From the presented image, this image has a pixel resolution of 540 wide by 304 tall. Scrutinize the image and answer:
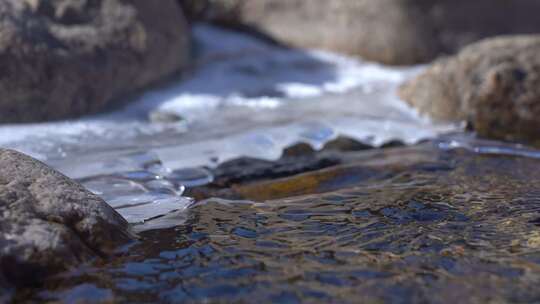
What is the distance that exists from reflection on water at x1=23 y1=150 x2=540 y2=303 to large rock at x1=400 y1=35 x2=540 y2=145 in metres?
1.87

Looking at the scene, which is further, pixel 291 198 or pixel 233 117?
pixel 233 117

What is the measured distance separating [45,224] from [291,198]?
1.22 metres

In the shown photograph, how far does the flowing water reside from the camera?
7.89ft

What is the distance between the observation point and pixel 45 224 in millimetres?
2592

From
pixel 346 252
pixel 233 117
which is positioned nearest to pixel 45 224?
pixel 346 252

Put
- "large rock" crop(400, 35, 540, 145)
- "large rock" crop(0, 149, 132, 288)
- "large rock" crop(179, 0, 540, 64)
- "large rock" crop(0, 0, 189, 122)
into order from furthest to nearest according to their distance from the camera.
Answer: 1. "large rock" crop(179, 0, 540, 64)
2. "large rock" crop(400, 35, 540, 145)
3. "large rock" crop(0, 0, 189, 122)
4. "large rock" crop(0, 149, 132, 288)

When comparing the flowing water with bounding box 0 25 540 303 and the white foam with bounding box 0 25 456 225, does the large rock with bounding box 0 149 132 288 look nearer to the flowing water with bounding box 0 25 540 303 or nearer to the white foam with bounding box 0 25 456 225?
the flowing water with bounding box 0 25 540 303

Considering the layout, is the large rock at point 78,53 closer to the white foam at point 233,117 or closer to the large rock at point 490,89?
the white foam at point 233,117

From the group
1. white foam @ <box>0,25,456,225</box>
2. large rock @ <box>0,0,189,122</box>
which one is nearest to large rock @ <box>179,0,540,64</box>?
white foam @ <box>0,25,456,225</box>

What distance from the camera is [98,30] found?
5.31 metres

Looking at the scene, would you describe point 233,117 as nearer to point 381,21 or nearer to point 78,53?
point 78,53

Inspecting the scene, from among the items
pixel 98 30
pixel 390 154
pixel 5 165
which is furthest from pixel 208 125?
pixel 5 165

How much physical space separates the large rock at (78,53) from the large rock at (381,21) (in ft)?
5.09

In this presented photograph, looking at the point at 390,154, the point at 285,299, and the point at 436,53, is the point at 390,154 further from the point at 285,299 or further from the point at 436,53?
the point at 436,53
